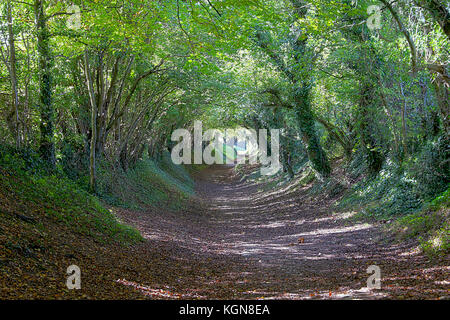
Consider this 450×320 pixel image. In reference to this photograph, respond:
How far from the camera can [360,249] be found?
9227 mm

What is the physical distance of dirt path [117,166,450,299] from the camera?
6.00 m

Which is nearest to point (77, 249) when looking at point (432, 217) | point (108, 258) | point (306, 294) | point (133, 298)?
point (108, 258)

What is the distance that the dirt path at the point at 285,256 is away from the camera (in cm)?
600
